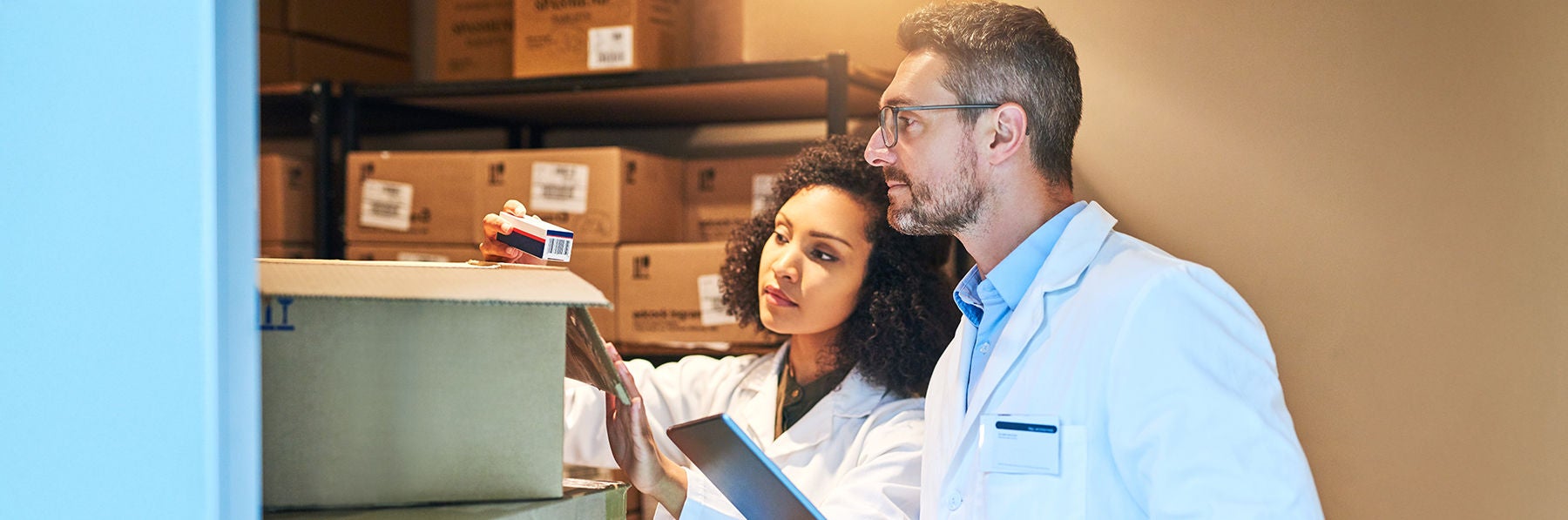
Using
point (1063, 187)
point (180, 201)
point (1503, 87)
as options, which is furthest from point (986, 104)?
point (180, 201)

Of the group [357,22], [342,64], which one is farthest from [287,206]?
[357,22]

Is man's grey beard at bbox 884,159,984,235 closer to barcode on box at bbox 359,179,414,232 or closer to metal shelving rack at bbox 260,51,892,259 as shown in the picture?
metal shelving rack at bbox 260,51,892,259

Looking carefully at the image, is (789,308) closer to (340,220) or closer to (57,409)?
(57,409)

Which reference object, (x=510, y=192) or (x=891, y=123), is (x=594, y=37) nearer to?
(x=510, y=192)

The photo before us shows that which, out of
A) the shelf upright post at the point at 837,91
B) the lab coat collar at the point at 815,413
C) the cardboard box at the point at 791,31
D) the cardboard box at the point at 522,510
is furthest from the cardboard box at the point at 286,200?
the cardboard box at the point at 522,510

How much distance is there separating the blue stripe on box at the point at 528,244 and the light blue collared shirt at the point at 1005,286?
20.9 inches

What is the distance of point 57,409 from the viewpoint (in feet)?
1.91

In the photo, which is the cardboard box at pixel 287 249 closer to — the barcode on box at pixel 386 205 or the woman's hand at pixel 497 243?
the barcode on box at pixel 386 205

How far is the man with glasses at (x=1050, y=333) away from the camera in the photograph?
3.62 feet

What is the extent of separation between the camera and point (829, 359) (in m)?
1.86

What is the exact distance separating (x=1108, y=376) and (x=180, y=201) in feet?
2.85

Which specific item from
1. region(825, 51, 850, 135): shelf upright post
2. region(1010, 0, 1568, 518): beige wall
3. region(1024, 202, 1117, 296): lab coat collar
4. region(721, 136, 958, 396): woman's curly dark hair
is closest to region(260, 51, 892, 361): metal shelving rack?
region(825, 51, 850, 135): shelf upright post

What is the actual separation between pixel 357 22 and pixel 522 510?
2712 mm

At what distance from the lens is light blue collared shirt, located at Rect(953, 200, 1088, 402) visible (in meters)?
1.37
